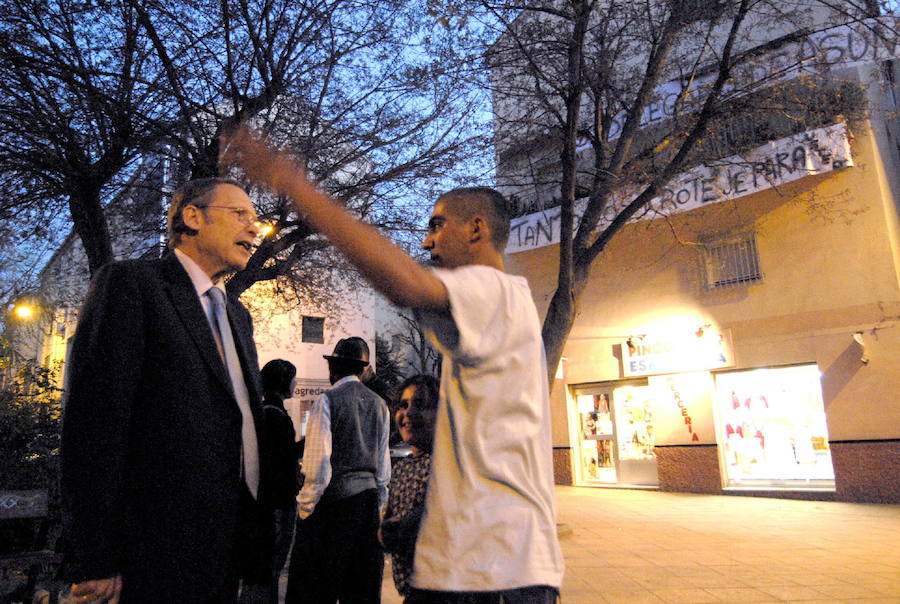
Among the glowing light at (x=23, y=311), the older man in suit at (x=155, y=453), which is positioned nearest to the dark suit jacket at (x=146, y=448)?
the older man in suit at (x=155, y=453)

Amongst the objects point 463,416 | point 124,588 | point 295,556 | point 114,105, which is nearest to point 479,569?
point 463,416

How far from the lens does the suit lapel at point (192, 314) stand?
172 centimetres

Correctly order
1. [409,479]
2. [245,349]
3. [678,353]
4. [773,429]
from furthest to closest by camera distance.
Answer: [678,353]
[773,429]
[409,479]
[245,349]

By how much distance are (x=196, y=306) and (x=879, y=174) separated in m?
13.3

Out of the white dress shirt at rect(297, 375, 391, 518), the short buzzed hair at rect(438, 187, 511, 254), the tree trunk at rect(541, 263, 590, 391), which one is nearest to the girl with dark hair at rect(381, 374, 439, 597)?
the short buzzed hair at rect(438, 187, 511, 254)

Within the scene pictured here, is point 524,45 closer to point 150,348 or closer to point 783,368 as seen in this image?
point 150,348

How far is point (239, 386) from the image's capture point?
74.9 inches

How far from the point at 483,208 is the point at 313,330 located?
2401 centimetres

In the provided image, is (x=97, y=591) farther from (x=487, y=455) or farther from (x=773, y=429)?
(x=773, y=429)

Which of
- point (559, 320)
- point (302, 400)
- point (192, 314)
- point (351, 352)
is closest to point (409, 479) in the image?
point (192, 314)

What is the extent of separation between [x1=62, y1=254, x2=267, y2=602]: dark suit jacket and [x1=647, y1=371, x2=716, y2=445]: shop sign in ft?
43.9

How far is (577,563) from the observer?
6965 mm

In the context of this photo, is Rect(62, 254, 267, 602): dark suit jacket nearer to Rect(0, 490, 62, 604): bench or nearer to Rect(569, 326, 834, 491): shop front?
Rect(0, 490, 62, 604): bench

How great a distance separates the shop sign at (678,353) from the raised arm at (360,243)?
1330cm
